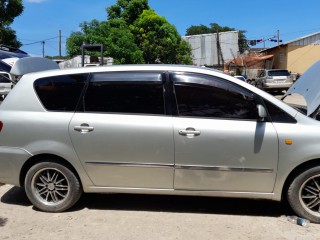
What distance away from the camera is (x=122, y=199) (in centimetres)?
524

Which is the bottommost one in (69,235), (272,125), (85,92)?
(69,235)

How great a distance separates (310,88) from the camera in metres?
5.22

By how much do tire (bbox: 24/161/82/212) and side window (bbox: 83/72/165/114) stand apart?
0.79m

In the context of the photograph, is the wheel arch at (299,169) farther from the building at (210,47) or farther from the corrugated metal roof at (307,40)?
the building at (210,47)

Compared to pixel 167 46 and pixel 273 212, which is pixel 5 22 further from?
pixel 273 212

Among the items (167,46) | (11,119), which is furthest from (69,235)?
(167,46)

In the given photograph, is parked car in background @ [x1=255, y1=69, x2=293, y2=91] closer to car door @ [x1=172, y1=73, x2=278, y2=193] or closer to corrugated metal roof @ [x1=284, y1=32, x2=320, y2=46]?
corrugated metal roof @ [x1=284, y1=32, x2=320, y2=46]

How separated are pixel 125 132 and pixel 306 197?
208cm

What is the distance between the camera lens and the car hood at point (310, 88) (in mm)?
4720

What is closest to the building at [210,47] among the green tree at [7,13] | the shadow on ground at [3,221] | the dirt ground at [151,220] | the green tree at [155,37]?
the green tree at [155,37]

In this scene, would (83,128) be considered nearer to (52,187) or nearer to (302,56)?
(52,187)

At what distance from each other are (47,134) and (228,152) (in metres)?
2.03

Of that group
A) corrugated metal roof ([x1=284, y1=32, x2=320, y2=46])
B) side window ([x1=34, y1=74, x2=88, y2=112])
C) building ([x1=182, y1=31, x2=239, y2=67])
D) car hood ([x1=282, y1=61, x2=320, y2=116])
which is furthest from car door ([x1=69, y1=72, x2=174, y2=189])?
building ([x1=182, y1=31, x2=239, y2=67])

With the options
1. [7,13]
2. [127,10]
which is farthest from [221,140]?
[7,13]
